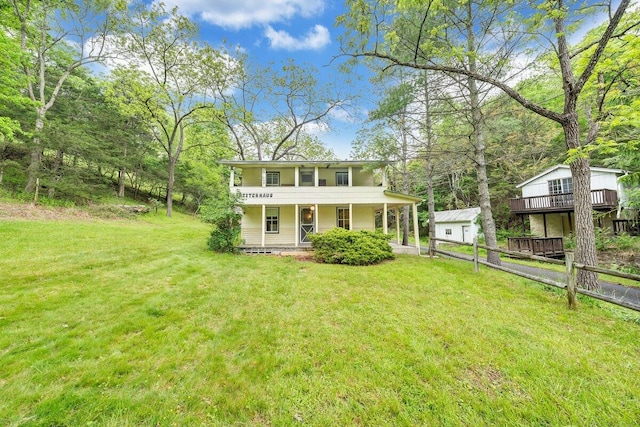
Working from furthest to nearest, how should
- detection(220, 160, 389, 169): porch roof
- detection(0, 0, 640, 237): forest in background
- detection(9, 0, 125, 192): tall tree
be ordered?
detection(9, 0, 125, 192): tall tree → detection(220, 160, 389, 169): porch roof → detection(0, 0, 640, 237): forest in background

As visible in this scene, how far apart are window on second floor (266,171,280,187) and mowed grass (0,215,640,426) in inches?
338

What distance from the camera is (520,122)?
10.7 m

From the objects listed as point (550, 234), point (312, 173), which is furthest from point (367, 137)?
point (550, 234)

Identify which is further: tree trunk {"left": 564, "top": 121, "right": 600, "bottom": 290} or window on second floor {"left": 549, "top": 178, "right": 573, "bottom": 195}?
window on second floor {"left": 549, "top": 178, "right": 573, "bottom": 195}

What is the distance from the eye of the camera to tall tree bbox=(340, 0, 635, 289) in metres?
5.24

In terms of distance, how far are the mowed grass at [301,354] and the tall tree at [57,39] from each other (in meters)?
14.6

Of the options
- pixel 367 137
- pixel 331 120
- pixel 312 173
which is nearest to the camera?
pixel 367 137

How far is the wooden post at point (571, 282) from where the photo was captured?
4422mm

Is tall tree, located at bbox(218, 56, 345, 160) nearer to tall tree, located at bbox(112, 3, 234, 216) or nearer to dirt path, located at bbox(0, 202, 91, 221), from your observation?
tall tree, located at bbox(112, 3, 234, 216)

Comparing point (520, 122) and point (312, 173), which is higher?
point (520, 122)

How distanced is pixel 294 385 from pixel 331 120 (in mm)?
19408

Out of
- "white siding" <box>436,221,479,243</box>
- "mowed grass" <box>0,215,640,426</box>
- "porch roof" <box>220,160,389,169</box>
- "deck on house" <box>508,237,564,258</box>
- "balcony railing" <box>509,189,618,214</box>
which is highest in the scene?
"porch roof" <box>220,160,389,169</box>

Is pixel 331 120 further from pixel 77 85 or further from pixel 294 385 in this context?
pixel 77 85

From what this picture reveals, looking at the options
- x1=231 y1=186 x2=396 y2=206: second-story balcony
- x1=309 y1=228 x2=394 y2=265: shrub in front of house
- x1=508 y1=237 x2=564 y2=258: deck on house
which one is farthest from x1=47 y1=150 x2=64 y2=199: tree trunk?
x1=508 y1=237 x2=564 y2=258: deck on house
